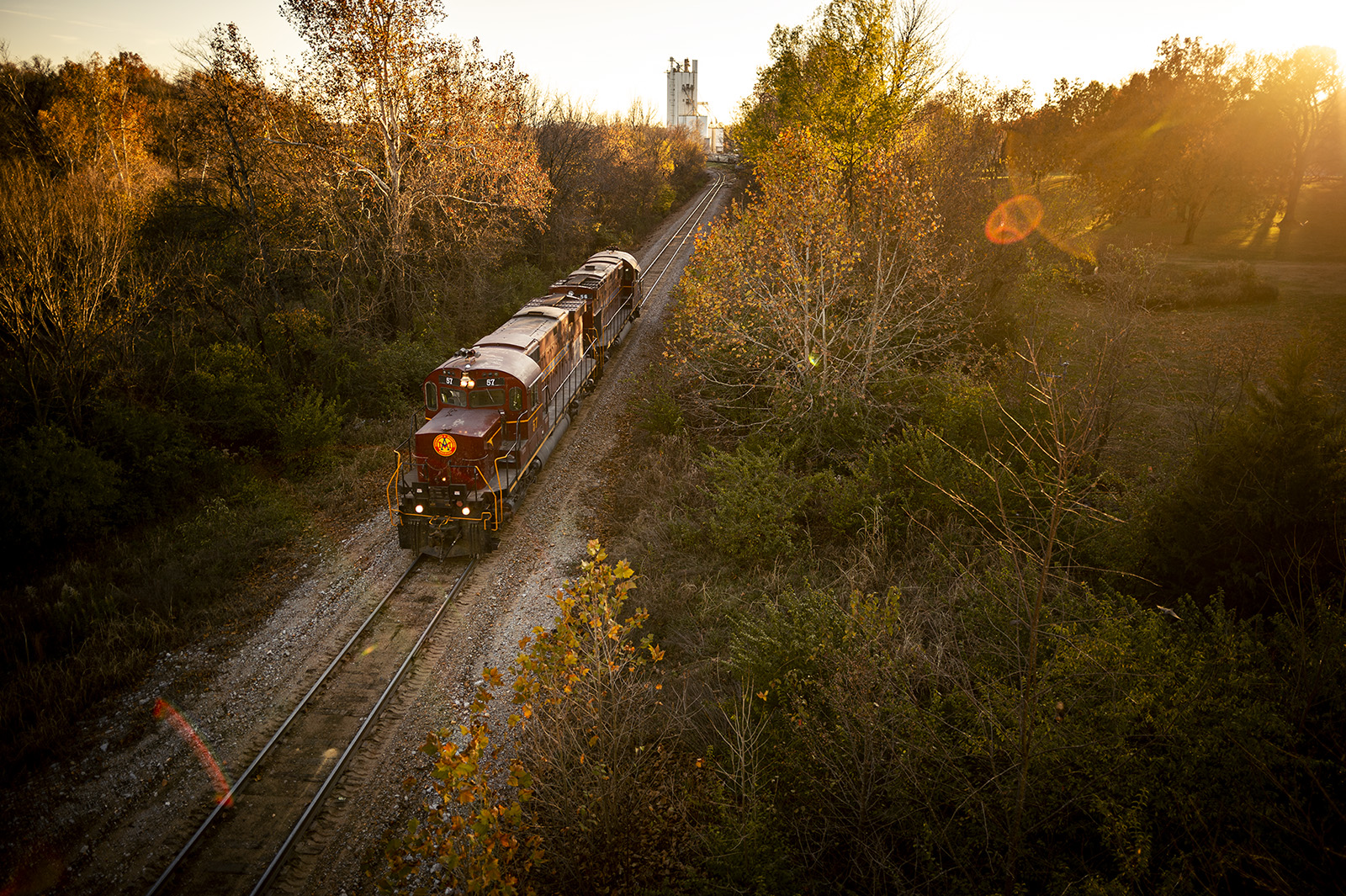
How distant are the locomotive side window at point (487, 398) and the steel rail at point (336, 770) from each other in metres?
4.37

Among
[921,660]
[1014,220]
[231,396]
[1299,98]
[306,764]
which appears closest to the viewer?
[921,660]

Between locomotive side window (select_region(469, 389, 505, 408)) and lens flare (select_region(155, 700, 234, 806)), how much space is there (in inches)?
290

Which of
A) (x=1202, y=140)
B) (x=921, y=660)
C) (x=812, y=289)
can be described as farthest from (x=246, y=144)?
(x=1202, y=140)

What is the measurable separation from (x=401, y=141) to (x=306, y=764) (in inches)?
790

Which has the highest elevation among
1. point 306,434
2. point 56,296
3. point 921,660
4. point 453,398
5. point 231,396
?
point 56,296

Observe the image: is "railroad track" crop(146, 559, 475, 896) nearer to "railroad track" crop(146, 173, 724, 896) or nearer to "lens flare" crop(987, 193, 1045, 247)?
"railroad track" crop(146, 173, 724, 896)

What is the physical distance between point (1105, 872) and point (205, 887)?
29.5ft

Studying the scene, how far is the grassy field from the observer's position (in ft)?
45.8

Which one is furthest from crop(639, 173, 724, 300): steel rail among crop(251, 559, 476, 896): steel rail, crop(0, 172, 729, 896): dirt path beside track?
crop(251, 559, 476, 896): steel rail

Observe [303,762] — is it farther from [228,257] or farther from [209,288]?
[228,257]

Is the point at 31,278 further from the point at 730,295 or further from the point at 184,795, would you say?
the point at 730,295

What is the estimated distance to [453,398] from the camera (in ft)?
44.5

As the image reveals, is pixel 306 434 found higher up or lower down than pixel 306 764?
higher up

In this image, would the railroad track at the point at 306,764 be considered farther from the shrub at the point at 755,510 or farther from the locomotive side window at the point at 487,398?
the shrub at the point at 755,510
